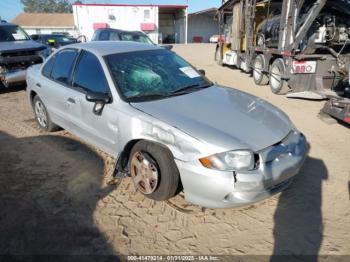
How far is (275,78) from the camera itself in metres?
8.77

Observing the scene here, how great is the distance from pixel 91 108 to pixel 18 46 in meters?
6.64

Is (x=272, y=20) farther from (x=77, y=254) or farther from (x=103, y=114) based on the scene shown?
(x=77, y=254)

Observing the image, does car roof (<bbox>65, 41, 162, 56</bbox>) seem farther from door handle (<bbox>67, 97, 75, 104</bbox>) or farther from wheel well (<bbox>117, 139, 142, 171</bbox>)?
wheel well (<bbox>117, 139, 142, 171</bbox>)

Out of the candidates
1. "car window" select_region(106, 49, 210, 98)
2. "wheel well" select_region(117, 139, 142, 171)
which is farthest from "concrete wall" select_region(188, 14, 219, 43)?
"wheel well" select_region(117, 139, 142, 171)

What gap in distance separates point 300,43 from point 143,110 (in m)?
6.50

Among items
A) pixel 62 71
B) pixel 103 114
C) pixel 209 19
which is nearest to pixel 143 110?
pixel 103 114

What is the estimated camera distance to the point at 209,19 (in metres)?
46.2

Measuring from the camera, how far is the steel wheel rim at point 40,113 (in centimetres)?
521

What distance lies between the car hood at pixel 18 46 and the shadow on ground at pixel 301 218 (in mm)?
8233

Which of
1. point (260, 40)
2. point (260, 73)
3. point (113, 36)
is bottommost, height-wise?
point (260, 73)

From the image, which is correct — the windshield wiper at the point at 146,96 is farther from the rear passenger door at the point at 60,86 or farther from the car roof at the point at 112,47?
the rear passenger door at the point at 60,86

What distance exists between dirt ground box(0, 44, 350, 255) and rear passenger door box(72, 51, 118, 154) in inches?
18.7

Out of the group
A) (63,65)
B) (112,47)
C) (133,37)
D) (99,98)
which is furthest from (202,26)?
(99,98)

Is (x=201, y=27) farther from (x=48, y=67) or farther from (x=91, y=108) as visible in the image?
(x=91, y=108)
